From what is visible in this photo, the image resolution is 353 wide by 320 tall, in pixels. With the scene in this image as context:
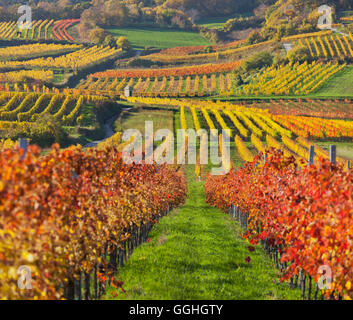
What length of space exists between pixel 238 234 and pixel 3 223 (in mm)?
13748

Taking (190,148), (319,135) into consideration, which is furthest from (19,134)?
(319,135)

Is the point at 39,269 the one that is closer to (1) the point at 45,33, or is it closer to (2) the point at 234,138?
(2) the point at 234,138

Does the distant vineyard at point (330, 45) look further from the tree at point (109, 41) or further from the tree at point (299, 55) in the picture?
the tree at point (109, 41)

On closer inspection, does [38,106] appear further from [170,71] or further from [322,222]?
[322,222]

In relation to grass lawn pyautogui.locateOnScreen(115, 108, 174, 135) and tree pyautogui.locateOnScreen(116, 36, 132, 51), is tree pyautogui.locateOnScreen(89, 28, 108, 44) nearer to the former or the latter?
tree pyautogui.locateOnScreen(116, 36, 132, 51)

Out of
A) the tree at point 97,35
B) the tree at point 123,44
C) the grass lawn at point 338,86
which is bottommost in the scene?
the grass lawn at point 338,86

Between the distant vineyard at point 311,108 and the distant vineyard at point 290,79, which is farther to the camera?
the distant vineyard at point 290,79

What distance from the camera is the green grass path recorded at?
9604mm

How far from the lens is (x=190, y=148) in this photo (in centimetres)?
6319

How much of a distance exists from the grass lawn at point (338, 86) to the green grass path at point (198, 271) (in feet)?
288

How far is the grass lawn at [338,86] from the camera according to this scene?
3824 inches

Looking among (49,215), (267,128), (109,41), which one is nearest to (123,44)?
(109,41)

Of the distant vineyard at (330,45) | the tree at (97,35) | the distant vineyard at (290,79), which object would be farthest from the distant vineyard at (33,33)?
the distant vineyard at (290,79)
